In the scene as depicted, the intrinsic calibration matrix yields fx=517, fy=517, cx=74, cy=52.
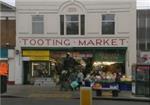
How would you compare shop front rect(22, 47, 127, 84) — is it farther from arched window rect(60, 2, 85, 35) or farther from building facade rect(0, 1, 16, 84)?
arched window rect(60, 2, 85, 35)

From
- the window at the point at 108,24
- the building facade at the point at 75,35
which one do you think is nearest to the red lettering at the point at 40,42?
the building facade at the point at 75,35

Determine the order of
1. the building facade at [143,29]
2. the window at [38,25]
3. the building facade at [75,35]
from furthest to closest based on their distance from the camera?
1. the building facade at [143,29]
2. the window at [38,25]
3. the building facade at [75,35]

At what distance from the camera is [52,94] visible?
30.1m

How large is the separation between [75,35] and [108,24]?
262 centimetres

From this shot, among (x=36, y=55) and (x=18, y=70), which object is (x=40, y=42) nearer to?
(x=36, y=55)

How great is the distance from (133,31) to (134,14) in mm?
1255

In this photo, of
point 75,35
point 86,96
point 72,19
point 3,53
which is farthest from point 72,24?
point 86,96

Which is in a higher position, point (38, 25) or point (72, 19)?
point (72, 19)

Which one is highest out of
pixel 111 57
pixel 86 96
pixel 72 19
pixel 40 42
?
pixel 72 19

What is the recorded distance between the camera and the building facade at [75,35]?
3853 cm

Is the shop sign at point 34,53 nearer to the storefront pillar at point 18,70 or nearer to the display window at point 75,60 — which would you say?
the display window at point 75,60

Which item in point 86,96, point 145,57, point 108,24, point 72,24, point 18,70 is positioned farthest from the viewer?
point 72,24

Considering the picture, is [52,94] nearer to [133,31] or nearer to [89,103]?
[133,31]

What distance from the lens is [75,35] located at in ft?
128
